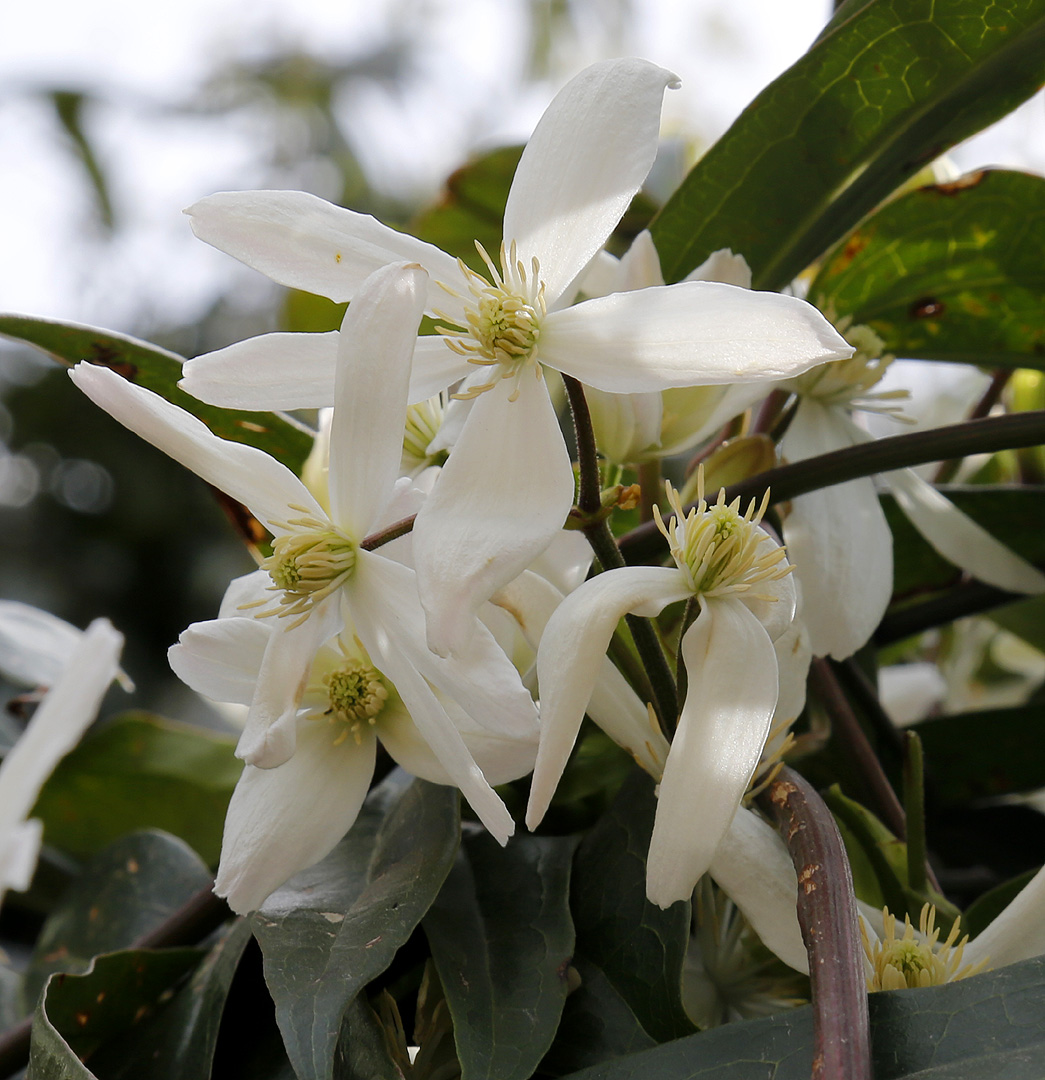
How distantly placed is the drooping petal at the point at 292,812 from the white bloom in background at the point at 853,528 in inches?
3.9

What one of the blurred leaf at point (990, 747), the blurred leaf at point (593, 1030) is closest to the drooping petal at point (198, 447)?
the blurred leaf at point (593, 1030)

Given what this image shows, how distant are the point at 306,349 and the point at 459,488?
41 mm

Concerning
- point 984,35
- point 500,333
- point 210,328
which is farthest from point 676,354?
point 210,328

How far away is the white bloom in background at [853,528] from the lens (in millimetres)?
220

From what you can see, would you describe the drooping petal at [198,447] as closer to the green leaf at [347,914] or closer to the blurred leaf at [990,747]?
the green leaf at [347,914]

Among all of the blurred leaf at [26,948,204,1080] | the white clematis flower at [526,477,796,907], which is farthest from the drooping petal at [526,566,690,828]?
the blurred leaf at [26,948,204,1080]

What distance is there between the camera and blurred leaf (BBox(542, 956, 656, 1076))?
178 mm

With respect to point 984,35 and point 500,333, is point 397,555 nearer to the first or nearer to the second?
point 500,333

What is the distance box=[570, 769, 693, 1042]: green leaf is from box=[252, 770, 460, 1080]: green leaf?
30 millimetres

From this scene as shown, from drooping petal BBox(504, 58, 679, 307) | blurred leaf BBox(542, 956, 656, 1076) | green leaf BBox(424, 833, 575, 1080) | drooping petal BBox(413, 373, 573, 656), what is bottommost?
blurred leaf BBox(542, 956, 656, 1076)

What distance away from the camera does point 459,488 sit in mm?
162

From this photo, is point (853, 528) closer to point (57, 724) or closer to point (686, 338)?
point (686, 338)

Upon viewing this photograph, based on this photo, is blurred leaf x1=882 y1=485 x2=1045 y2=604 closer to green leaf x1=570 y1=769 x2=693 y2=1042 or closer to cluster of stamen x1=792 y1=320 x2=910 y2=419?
cluster of stamen x1=792 y1=320 x2=910 y2=419

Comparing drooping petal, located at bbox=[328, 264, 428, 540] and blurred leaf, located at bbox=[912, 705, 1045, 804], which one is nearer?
drooping petal, located at bbox=[328, 264, 428, 540]
